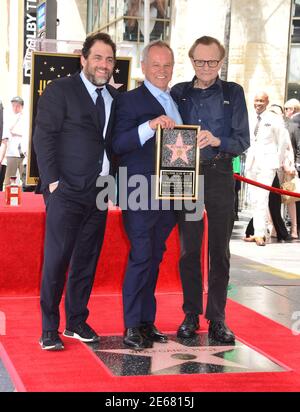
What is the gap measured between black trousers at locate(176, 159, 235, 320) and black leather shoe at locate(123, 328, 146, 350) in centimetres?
49

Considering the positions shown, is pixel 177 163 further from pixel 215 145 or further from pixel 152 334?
pixel 152 334

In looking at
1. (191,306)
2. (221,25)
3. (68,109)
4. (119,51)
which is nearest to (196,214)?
(191,306)

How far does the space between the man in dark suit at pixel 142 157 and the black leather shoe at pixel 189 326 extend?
1.04 ft

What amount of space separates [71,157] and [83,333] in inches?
45.8

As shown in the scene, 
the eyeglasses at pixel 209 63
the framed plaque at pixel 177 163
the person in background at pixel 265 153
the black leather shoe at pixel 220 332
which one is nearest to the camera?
the framed plaque at pixel 177 163

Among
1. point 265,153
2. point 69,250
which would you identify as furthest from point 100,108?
point 265,153

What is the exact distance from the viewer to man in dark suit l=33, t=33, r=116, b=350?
477cm

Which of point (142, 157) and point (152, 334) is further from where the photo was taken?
point (152, 334)

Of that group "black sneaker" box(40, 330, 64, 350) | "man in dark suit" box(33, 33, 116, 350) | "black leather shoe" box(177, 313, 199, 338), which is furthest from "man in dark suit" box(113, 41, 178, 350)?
"black sneaker" box(40, 330, 64, 350)

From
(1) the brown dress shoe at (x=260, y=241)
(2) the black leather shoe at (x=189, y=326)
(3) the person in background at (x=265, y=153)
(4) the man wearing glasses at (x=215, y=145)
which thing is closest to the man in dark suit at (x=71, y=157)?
(4) the man wearing glasses at (x=215, y=145)

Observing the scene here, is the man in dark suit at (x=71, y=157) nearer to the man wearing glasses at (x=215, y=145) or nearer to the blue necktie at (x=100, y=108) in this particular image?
the blue necktie at (x=100, y=108)

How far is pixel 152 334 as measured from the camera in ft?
17.0

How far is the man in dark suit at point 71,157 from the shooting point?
477 cm
